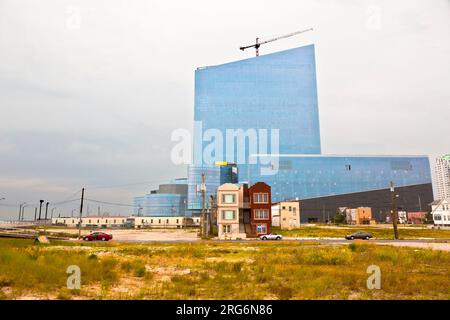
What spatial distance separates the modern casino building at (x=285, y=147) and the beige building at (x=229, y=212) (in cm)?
9110

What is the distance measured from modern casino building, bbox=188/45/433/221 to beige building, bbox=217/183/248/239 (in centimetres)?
9110

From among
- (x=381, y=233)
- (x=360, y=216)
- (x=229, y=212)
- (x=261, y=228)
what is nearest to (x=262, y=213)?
(x=261, y=228)

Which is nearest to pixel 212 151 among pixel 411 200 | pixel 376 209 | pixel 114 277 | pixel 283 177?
pixel 283 177

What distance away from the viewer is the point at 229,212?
55.6m

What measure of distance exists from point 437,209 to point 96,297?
4898 inches

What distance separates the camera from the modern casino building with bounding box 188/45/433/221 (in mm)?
141000

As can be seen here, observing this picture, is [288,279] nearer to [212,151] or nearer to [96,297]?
[96,297]

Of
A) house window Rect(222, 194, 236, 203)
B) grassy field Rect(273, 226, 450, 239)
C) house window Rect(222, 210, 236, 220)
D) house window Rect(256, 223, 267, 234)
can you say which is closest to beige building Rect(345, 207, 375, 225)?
grassy field Rect(273, 226, 450, 239)

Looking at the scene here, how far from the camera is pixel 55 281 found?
1352cm

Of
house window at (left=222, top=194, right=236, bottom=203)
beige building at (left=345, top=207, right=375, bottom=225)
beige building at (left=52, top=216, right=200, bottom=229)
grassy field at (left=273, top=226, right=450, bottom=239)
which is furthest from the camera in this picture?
beige building at (left=52, top=216, right=200, bottom=229)

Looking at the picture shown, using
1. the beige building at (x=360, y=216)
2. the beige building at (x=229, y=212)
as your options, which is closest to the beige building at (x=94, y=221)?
the beige building at (x=360, y=216)

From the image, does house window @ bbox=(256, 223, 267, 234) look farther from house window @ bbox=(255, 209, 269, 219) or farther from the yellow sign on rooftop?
the yellow sign on rooftop

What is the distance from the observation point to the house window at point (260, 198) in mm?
57969
